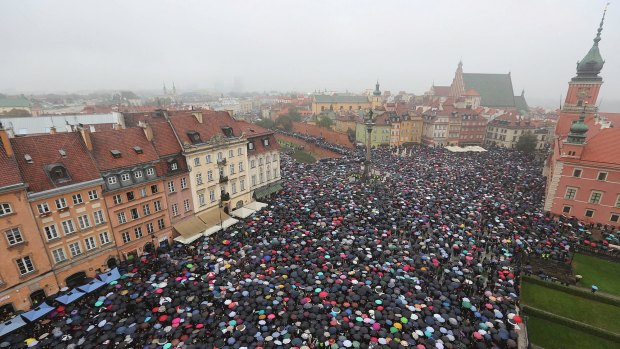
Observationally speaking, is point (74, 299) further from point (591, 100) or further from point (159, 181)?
point (591, 100)

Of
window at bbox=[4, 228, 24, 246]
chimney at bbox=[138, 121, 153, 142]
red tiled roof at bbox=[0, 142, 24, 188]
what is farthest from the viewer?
chimney at bbox=[138, 121, 153, 142]

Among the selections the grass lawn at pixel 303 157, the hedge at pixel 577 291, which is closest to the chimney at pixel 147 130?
the hedge at pixel 577 291

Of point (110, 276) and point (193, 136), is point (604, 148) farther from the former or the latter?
point (110, 276)

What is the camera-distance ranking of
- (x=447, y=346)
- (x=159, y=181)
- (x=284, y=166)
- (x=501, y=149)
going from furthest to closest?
(x=501, y=149) → (x=284, y=166) → (x=159, y=181) → (x=447, y=346)

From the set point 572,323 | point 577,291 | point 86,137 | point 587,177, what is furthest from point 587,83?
point 86,137

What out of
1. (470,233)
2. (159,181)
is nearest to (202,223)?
(159,181)

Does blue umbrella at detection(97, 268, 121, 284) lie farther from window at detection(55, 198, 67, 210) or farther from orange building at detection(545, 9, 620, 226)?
orange building at detection(545, 9, 620, 226)

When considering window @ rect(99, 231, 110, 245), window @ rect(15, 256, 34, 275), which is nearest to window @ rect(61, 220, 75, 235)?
window @ rect(99, 231, 110, 245)
